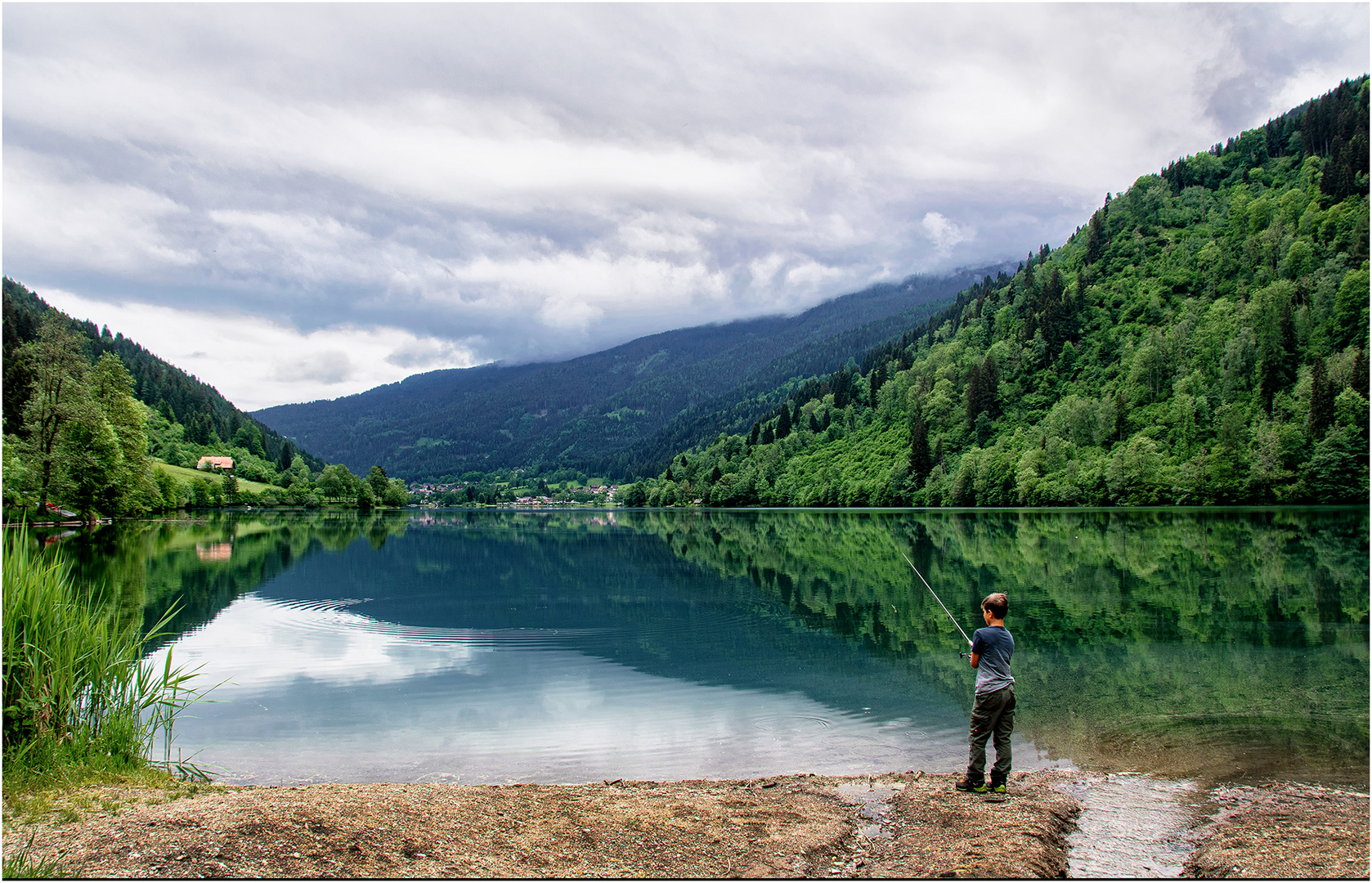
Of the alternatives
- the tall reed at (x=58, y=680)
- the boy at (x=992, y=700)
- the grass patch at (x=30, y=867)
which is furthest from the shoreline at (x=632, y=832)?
the tall reed at (x=58, y=680)

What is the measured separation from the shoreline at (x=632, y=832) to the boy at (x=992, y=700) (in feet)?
0.95

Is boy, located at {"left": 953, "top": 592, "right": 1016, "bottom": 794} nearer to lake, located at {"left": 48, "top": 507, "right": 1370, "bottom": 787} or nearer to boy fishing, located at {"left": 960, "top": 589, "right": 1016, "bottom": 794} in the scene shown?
boy fishing, located at {"left": 960, "top": 589, "right": 1016, "bottom": 794}

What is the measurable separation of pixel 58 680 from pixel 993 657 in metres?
12.0

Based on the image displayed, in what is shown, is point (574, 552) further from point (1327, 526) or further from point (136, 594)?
point (1327, 526)

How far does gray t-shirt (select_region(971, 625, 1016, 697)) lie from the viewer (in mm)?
10477

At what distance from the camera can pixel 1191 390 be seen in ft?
400

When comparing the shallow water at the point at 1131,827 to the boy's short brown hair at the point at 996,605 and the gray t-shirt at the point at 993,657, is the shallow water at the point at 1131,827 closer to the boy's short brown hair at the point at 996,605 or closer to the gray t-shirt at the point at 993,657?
the gray t-shirt at the point at 993,657

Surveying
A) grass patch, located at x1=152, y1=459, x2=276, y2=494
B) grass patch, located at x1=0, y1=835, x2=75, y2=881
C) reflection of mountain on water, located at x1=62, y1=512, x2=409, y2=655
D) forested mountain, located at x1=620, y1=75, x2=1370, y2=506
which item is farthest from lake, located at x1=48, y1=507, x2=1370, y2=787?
grass patch, located at x1=152, y1=459, x2=276, y2=494

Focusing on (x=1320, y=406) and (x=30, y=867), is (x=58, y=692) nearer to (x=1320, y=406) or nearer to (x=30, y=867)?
(x=30, y=867)

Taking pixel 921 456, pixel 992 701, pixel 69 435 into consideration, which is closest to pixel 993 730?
pixel 992 701

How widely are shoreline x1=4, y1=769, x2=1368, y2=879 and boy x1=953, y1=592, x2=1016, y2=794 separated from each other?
0.29m

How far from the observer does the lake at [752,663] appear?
43.1 ft

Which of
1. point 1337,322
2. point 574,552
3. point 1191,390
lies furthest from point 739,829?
point 1337,322

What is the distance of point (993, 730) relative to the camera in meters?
10.6
